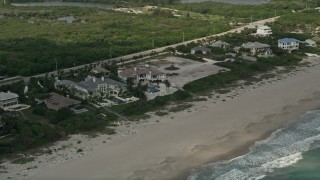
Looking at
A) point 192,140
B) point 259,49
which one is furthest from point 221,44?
point 192,140

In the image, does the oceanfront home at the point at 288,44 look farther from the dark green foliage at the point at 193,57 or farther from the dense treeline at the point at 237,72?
the dark green foliage at the point at 193,57

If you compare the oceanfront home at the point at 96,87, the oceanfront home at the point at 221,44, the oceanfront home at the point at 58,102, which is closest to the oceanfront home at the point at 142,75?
the oceanfront home at the point at 96,87

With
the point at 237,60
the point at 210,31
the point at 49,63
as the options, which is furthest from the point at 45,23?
the point at 237,60

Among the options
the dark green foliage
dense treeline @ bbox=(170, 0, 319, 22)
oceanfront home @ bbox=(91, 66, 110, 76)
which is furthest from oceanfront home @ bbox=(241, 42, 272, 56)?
dense treeline @ bbox=(170, 0, 319, 22)

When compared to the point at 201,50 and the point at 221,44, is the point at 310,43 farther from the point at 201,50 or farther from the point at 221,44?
the point at 201,50

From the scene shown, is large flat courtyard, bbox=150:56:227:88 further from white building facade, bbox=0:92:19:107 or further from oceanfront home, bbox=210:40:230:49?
white building facade, bbox=0:92:19:107

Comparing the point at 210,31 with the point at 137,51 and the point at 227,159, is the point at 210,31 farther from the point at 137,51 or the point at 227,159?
the point at 227,159
